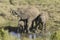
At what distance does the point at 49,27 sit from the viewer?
17875 millimetres

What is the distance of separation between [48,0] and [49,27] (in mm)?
5122

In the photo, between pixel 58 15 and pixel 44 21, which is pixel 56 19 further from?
pixel 44 21

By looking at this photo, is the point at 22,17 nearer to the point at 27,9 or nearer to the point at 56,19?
the point at 27,9

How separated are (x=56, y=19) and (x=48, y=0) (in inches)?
139

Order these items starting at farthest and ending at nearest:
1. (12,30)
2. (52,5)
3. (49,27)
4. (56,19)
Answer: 1. (52,5)
2. (56,19)
3. (49,27)
4. (12,30)

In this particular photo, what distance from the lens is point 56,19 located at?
1944 centimetres

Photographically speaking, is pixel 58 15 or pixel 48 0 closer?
pixel 58 15

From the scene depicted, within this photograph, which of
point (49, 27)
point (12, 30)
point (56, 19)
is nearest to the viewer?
point (12, 30)

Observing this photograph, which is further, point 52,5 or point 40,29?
point 52,5

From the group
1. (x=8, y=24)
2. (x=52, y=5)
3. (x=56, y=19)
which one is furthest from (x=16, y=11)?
(x=52, y=5)

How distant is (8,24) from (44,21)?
1.73 m

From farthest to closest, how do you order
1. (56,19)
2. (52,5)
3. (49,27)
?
(52,5), (56,19), (49,27)

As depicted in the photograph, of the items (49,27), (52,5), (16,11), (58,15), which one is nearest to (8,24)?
(16,11)

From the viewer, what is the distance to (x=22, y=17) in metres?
17.0
